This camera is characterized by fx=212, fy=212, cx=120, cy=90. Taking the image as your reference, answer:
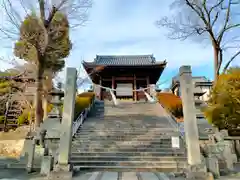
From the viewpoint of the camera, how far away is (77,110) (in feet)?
42.1

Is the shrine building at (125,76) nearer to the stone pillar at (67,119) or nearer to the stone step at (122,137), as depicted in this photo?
the stone step at (122,137)

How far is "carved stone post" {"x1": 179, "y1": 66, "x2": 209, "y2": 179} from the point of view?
6.10 meters

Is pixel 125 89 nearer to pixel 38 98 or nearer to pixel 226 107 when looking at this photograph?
pixel 226 107

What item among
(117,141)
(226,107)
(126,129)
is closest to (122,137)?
(117,141)

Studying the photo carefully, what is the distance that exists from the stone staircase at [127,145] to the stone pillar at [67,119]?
110cm

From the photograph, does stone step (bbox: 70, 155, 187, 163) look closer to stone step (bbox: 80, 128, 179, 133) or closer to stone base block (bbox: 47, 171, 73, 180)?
stone base block (bbox: 47, 171, 73, 180)

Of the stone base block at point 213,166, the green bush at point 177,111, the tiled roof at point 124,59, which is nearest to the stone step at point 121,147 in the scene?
the stone base block at point 213,166

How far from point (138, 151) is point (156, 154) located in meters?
0.76

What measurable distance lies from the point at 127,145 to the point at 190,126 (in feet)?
12.2

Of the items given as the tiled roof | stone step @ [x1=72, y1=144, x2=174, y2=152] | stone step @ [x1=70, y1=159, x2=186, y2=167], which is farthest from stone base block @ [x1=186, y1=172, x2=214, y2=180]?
the tiled roof

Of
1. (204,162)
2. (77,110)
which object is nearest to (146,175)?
(204,162)

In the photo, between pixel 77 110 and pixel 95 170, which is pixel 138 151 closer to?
pixel 95 170

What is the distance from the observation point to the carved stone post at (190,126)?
240 inches

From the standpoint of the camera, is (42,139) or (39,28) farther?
(39,28)
